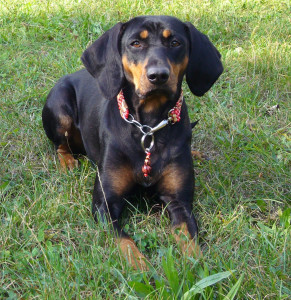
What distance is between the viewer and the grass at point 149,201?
2479 mm

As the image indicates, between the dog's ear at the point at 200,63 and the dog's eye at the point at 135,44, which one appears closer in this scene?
the dog's eye at the point at 135,44

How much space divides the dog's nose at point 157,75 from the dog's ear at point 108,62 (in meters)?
0.31

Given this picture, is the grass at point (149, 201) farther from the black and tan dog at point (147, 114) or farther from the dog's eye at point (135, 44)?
the dog's eye at point (135, 44)

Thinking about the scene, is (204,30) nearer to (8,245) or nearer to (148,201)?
(148,201)

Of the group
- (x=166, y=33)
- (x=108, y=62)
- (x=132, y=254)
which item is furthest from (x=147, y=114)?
(x=132, y=254)

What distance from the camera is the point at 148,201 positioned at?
11.0ft

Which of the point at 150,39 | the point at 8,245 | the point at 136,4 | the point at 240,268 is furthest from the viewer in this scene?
the point at 136,4

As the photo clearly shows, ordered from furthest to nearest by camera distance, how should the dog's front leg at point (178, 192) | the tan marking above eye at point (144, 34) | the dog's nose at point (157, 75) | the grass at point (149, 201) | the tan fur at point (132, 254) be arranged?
the dog's front leg at point (178, 192)
the tan marking above eye at point (144, 34)
the dog's nose at point (157, 75)
the tan fur at point (132, 254)
the grass at point (149, 201)

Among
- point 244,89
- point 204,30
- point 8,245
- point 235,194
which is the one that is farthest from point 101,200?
point 204,30

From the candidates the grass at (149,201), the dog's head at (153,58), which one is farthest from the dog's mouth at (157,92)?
the grass at (149,201)

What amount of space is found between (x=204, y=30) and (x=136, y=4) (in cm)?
96

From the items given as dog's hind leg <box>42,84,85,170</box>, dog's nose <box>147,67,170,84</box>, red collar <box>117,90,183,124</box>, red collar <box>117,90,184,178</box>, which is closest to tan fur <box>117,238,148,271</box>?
red collar <box>117,90,184,178</box>

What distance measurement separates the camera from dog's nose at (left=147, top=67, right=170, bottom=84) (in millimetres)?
2785

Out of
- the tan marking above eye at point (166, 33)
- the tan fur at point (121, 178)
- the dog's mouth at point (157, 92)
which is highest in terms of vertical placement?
the tan marking above eye at point (166, 33)
